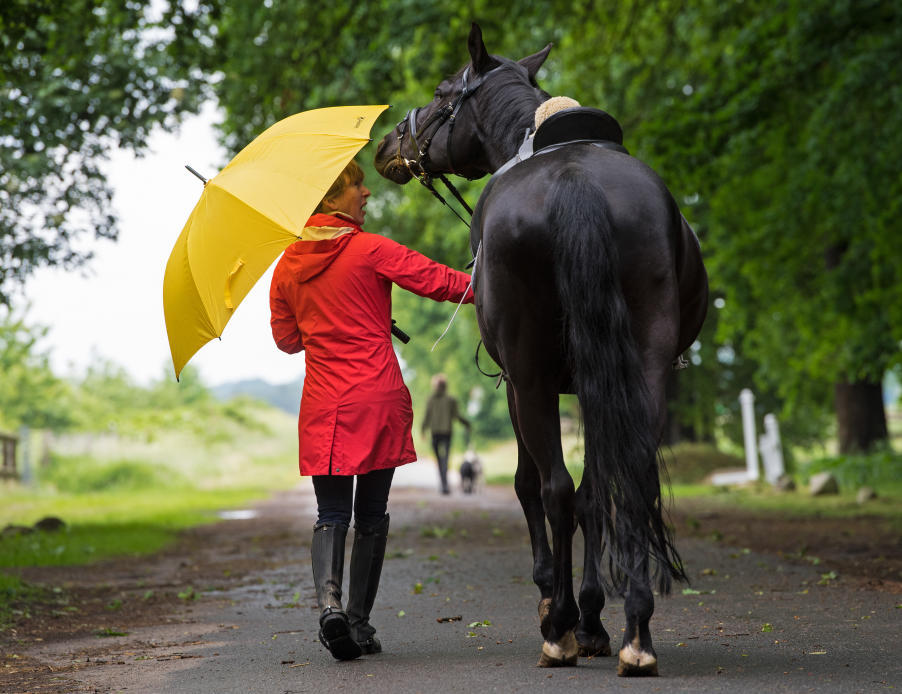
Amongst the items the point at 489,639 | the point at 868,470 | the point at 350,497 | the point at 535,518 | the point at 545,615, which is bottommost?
the point at 489,639

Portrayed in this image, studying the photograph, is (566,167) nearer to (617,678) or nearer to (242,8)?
(617,678)

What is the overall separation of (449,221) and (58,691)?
2183 centimetres

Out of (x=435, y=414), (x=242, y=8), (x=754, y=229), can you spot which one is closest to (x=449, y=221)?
(x=435, y=414)

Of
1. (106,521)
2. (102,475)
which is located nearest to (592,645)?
(106,521)

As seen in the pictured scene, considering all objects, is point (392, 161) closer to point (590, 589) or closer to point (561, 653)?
point (590, 589)

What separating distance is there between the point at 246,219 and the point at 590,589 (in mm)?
2272

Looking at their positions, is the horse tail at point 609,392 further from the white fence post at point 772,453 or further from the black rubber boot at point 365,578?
the white fence post at point 772,453

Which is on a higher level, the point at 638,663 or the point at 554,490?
the point at 554,490

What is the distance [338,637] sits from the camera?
5.13m

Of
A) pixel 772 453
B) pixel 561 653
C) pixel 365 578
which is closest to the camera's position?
pixel 561 653

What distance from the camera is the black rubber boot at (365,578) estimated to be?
18.4 feet

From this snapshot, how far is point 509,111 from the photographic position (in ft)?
19.1

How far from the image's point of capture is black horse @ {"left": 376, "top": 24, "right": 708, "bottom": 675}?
14.4 ft

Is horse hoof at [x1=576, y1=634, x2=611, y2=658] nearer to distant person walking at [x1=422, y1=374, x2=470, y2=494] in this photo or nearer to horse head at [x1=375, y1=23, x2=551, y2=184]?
horse head at [x1=375, y1=23, x2=551, y2=184]
